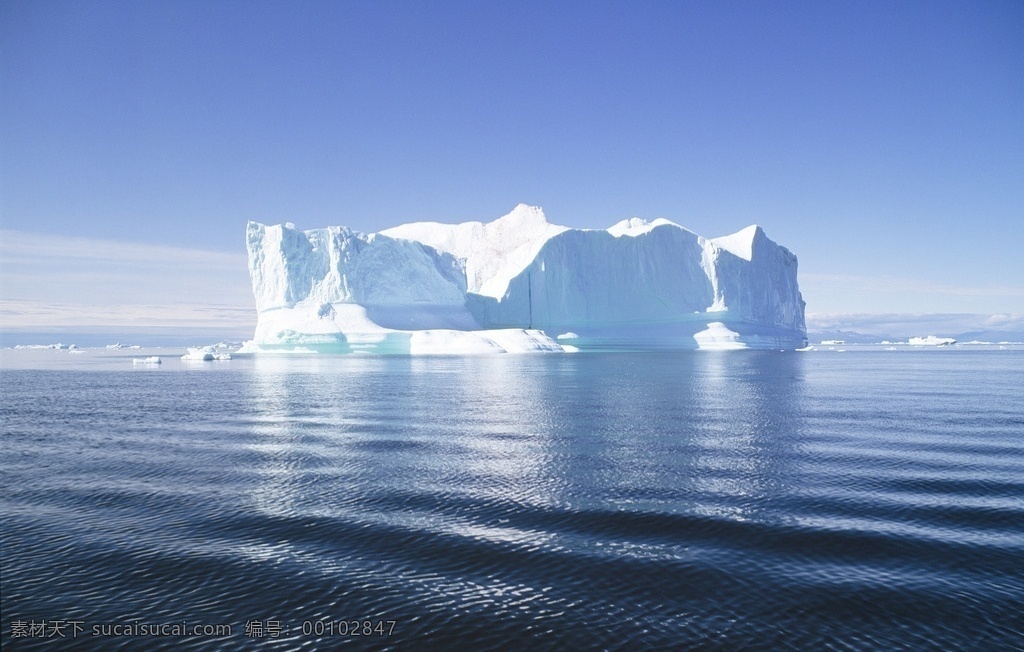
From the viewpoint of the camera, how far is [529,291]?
7681cm

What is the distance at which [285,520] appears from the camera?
336 inches

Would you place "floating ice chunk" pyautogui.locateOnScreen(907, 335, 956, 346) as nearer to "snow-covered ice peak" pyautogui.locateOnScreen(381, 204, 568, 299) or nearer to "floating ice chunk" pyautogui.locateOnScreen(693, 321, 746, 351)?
"floating ice chunk" pyautogui.locateOnScreen(693, 321, 746, 351)

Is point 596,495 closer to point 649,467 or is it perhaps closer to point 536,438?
point 649,467

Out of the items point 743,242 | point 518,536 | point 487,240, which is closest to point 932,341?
point 743,242

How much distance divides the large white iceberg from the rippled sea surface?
49829 mm

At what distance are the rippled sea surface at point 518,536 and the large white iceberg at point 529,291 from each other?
1962 inches

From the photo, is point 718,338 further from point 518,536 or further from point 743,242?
point 518,536

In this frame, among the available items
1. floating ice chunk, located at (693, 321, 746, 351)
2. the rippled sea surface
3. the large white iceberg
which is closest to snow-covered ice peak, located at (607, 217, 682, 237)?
the large white iceberg

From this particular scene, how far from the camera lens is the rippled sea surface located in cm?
548

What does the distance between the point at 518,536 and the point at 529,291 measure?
69356 mm

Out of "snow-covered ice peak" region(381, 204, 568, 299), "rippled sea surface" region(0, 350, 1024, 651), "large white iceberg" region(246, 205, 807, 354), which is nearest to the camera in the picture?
"rippled sea surface" region(0, 350, 1024, 651)

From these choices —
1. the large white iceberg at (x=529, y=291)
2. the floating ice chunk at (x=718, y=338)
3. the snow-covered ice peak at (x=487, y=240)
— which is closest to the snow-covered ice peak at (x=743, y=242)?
the large white iceberg at (x=529, y=291)

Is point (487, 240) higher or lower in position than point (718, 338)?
higher

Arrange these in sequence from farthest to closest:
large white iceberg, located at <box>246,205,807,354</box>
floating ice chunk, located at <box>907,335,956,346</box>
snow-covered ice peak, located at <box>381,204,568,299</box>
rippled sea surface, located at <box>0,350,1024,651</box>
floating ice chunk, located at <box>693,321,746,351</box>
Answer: floating ice chunk, located at <box>907,335,956,346</box> → snow-covered ice peak, located at <box>381,204,568,299</box> → floating ice chunk, located at <box>693,321,746,351</box> → large white iceberg, located at <box>246,205,807,354</box> → rippled sea surface, located at <box>0,350,1024,651</box>
